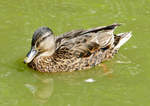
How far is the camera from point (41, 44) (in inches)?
337

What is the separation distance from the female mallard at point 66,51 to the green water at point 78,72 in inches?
7.3

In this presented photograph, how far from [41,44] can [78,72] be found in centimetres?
100

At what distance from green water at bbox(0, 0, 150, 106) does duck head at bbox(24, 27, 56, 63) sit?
1.35 feet

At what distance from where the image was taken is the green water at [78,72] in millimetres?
7598

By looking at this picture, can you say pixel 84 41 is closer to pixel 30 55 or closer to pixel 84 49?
pixel 84 49

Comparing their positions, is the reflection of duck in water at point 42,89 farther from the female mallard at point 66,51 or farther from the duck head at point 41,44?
the duck head at point 41,44

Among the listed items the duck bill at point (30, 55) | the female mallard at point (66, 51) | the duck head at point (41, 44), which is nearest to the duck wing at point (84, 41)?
the female mallard at point (66, 51)

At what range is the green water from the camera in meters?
7.60

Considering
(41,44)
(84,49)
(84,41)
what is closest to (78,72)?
(84,49)

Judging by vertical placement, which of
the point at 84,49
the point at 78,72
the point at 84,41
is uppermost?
the point at 84,41

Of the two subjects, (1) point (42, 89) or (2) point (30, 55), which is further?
(2) point (30, 55)

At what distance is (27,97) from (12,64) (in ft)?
4.59

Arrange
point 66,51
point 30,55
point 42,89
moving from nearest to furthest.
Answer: point 42,89 < point 30,55 < point 66,51

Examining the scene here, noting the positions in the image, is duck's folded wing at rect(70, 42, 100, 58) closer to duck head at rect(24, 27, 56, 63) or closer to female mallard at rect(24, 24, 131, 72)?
female mallard at rect(24, 24, 131, 72)
